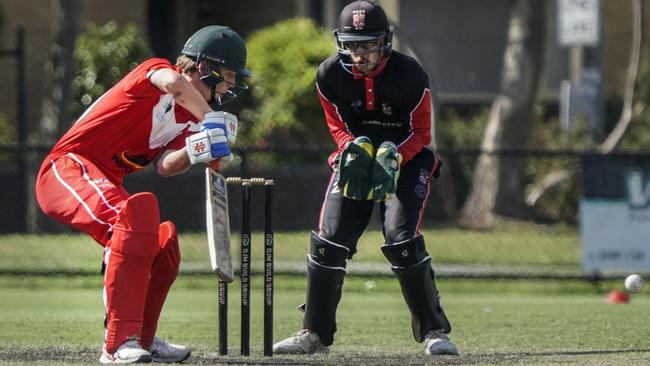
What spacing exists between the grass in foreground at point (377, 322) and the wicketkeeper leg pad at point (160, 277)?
0.35 meters

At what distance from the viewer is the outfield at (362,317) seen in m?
7.73

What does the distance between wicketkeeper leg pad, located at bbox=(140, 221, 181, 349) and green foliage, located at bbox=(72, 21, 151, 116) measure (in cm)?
1122

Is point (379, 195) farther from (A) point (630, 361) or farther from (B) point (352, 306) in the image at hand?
(B) point (352, 306)

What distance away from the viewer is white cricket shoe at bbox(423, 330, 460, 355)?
25.5 feet

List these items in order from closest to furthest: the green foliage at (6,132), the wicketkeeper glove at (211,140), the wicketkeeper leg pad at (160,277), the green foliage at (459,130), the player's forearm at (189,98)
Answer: the wicketkeeper glove at (211,140) → the player's forearm at (189,98) → the wicketkeeper leg pad at (160,277) → the green foliage at (6,132) → the green foliage at (459,130)

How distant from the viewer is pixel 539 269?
14.4 m

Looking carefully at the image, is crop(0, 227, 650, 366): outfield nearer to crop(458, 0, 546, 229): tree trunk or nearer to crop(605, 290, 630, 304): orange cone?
crop(605, 290, 630, 304): orange cone

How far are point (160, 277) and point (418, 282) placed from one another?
1549mm

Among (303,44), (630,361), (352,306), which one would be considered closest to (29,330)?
(352,306)

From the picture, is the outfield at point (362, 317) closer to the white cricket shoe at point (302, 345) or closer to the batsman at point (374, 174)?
the white cricket shoe at point (302, 345)

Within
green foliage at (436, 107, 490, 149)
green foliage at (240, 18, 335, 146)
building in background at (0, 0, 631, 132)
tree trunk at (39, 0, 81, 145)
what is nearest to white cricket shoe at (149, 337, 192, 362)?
tree trunk at (39, 0, 81, 145)

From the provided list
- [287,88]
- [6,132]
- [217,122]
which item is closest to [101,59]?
[6,132]

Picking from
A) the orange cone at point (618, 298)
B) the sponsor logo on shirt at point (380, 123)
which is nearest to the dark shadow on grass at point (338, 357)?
the sponsor logo on shirt at point (380, 123)

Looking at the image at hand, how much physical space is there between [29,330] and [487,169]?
8562 mm
